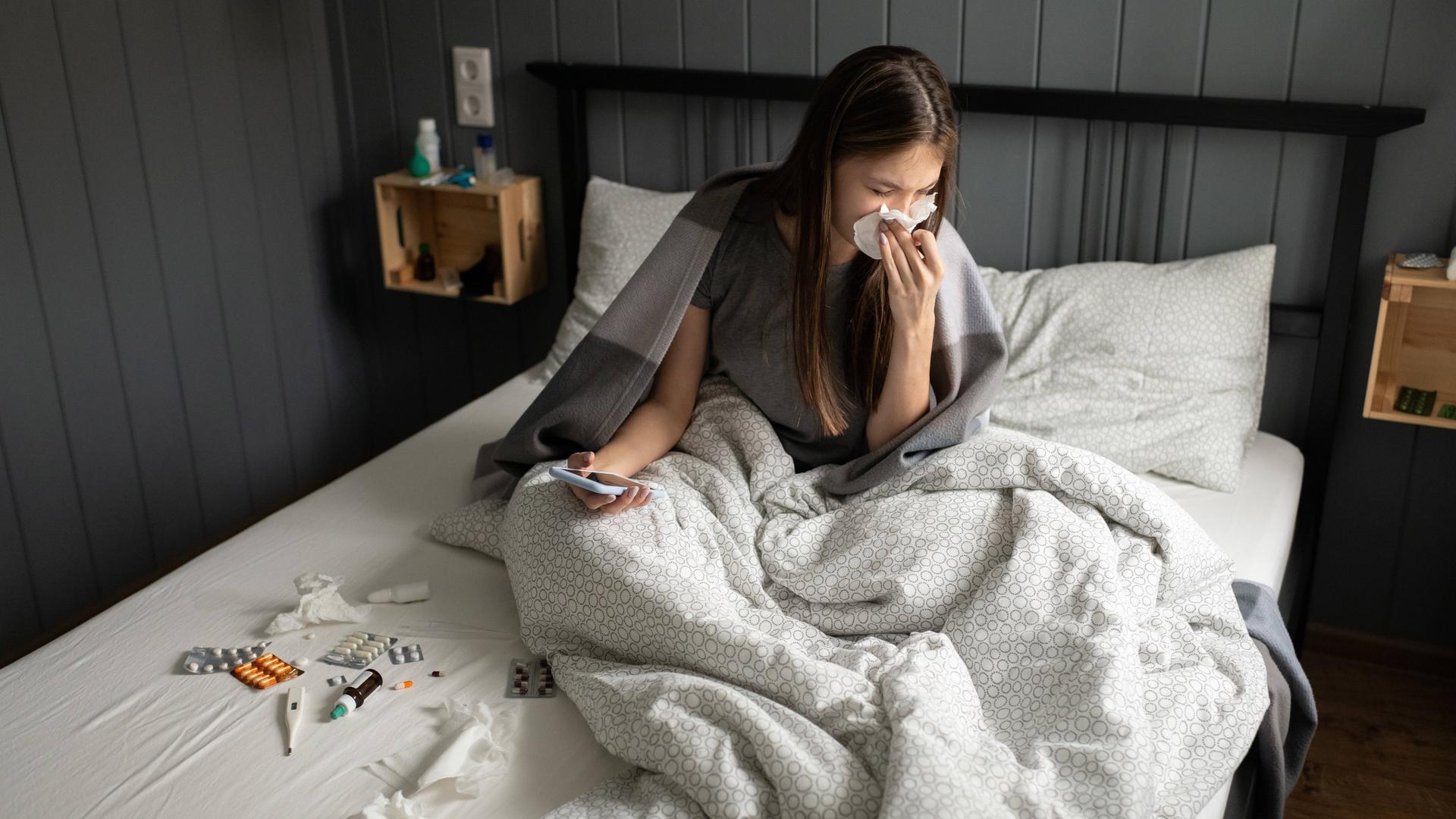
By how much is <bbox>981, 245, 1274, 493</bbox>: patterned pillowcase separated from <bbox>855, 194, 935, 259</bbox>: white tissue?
0.56 metres

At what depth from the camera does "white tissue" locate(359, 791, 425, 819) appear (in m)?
1.21

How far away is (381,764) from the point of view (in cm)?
131

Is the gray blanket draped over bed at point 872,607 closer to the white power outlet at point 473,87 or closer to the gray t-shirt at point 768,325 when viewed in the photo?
the gray t-shirt at point 768,325

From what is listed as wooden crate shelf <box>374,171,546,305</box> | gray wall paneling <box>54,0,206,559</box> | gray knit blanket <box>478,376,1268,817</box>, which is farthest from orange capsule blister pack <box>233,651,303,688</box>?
wooden crate shelf <box>374,171,546,305</box>

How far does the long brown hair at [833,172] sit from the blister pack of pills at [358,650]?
637mm

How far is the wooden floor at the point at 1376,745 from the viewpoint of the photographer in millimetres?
1924

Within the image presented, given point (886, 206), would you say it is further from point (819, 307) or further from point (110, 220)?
point (110, 220)

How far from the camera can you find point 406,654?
1.51m

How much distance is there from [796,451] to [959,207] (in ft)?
2.52

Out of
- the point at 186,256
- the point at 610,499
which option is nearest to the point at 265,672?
the point at 610,499

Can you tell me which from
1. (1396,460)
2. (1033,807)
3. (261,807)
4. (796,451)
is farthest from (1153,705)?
(1396,460)

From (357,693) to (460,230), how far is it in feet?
5.04

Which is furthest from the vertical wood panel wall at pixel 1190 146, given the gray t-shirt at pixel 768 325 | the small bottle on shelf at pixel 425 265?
the gray t-shirt at pixel 768 325

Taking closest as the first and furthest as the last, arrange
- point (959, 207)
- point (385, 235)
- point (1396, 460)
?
point (1396, 460) → point (959, 207) → point (385, 235)
